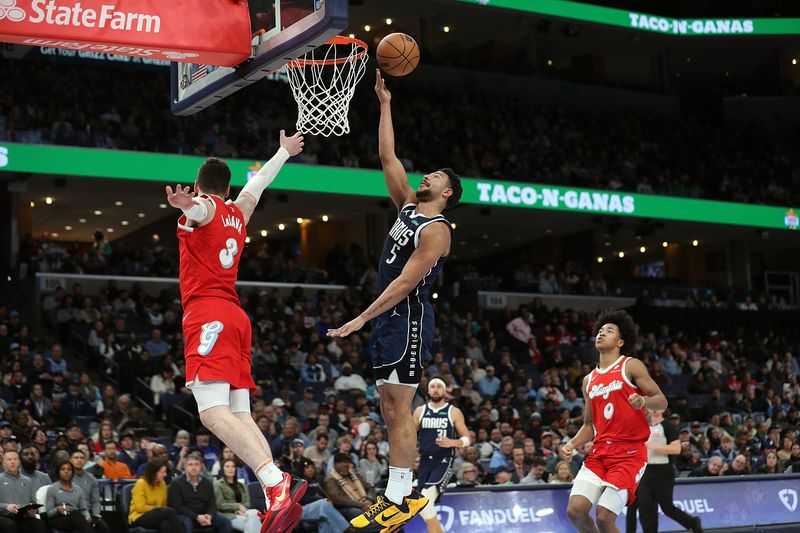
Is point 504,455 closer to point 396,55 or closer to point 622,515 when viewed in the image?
point 622,515

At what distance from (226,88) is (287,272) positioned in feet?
61.0

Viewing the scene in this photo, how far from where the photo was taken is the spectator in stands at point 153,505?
1162 cm

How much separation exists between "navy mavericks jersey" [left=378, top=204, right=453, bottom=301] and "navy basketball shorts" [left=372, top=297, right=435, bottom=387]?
0.13 metres

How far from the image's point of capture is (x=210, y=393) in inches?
253

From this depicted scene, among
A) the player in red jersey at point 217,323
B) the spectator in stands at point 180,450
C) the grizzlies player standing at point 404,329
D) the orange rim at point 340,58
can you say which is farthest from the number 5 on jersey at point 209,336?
the spectator in stands at point 180,450

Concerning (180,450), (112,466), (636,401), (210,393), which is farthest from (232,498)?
(210,393)

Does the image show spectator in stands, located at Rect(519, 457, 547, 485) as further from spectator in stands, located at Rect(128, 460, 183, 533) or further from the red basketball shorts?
the red basketball shorts

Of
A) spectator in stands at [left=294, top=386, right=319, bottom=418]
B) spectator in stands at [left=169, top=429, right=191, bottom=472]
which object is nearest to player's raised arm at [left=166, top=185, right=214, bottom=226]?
spectator in stands at [left=169, top=429, right=191, bottom=472]

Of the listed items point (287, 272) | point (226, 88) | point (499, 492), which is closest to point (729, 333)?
point (287, 272)

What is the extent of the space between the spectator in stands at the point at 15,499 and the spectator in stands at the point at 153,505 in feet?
3.14

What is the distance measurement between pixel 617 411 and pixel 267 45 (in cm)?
397

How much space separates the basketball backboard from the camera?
23.9 ft

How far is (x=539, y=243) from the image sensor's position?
35.9 meters

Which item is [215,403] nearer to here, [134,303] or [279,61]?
[279,61]
